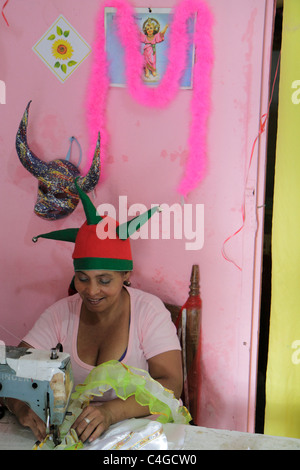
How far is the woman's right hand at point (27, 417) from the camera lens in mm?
1472

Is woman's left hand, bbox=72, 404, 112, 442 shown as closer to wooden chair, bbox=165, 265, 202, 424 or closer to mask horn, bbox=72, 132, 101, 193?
wooden chair, bbox=165, 265, 202, 424

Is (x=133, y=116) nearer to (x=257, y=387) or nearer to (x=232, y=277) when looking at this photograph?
(x=232, y=277)

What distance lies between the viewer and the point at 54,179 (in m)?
2.22

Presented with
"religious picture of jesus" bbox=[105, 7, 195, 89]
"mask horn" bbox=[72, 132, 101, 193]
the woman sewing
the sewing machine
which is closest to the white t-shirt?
the woman sewing

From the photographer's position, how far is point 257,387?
2.30 meters

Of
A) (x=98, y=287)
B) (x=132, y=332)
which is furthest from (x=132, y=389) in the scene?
(x=98, y=287)

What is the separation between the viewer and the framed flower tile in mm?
2219

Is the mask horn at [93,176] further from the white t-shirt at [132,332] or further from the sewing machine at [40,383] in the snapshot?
the sewing machine at [40,383]

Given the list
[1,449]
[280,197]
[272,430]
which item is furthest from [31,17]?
[272,430]

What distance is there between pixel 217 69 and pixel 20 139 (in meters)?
1.01

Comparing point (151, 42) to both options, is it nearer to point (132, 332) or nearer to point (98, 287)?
point (98, 287)

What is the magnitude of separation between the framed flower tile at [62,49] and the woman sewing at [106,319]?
76 centimetres

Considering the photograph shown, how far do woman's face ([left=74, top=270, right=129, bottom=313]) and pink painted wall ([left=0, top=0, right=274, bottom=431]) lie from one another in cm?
46
